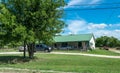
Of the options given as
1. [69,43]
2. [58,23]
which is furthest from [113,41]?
[58,23]

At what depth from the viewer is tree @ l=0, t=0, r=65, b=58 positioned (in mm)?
33750

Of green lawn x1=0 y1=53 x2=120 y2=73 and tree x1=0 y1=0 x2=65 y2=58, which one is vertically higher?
tree x1=0 y1=0 x2=65 y2=58

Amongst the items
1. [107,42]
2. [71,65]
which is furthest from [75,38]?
[107,42]

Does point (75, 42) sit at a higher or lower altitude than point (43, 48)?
higher

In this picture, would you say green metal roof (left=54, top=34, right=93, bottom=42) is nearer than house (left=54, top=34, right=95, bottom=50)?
No

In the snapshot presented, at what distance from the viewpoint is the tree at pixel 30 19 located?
33.8 metres

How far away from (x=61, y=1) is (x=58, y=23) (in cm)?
275

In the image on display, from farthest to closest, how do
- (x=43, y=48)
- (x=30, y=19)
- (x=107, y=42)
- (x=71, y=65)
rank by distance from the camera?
(x=107, y=42) → (x=43, y=48) → (x=30, y=19) → (x=71, y=65)

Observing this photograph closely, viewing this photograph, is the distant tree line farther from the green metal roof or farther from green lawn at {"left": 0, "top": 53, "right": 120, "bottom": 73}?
green lawn at {"left": 0, "top": 53, "right": 120, "bottom": 73}

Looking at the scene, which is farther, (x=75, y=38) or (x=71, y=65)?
(x=75, y=38)

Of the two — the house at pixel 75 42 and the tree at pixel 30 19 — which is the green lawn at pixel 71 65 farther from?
the house at pixel 75 42

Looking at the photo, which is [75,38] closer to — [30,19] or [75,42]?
[75,42]

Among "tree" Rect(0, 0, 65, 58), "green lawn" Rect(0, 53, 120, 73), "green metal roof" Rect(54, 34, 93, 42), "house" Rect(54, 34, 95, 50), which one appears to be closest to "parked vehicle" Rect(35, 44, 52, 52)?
"house" Rect(54, 34, 95, 50)

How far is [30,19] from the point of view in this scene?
116ft
